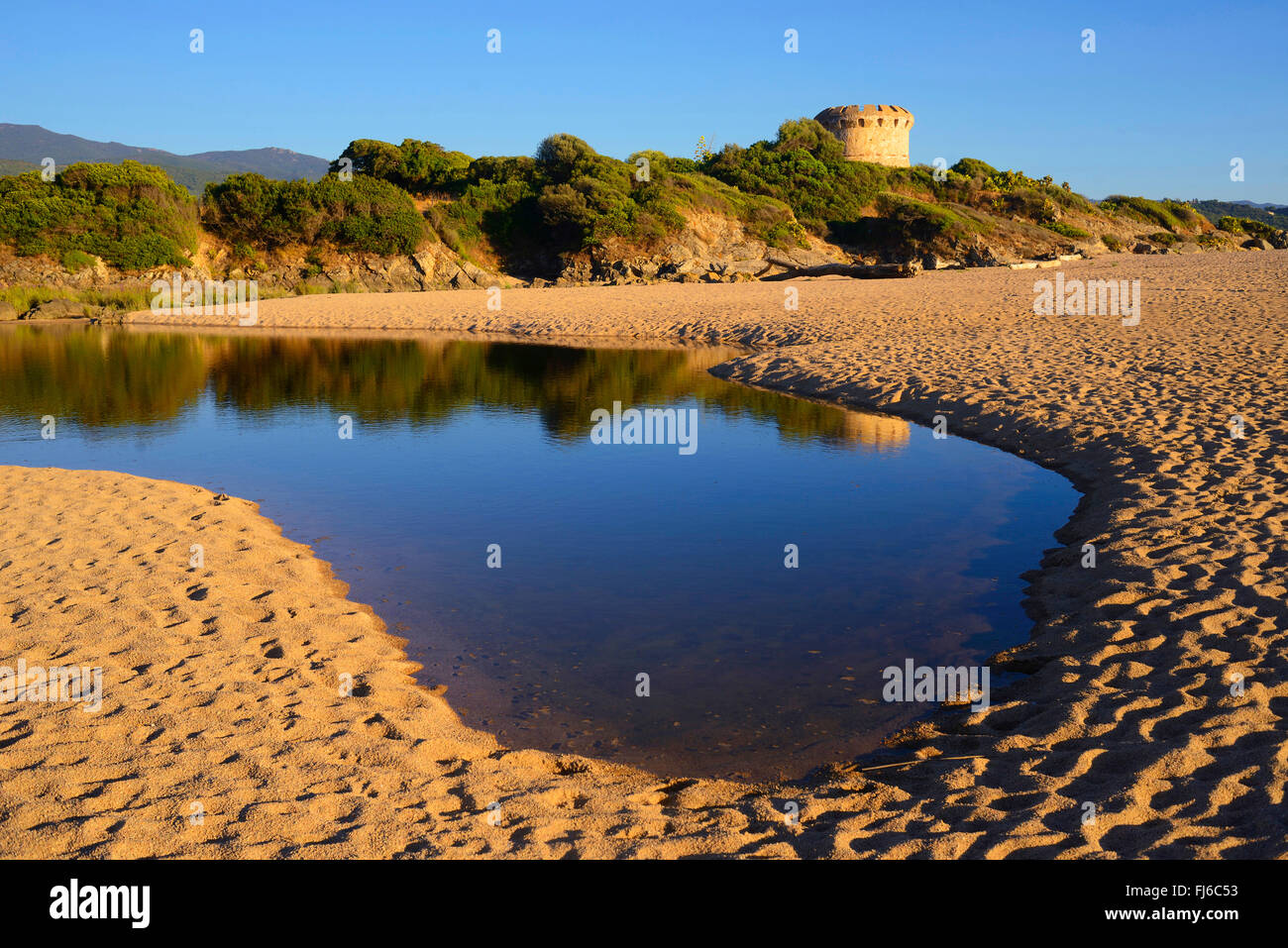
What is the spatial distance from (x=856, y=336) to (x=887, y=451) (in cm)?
873

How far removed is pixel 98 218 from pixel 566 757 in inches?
1823

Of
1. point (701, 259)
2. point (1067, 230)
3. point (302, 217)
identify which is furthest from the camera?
point (1067, 230)

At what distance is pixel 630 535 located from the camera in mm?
8578

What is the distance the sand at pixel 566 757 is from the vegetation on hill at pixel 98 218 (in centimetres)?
3673

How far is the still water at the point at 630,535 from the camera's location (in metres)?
5.40

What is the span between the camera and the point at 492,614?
669 centimetres

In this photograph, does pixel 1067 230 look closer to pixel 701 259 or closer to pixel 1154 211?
pixel 1154 211

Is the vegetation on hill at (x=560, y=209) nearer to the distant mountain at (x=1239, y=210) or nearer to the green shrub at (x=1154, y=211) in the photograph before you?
the green shrub at (x=1154, y=211)

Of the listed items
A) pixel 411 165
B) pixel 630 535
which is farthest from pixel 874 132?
pixel 630 535

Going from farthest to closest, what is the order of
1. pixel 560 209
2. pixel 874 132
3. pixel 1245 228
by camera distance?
1. pixel 874 132
2. pixel 1245 228
3. pixel 560 209

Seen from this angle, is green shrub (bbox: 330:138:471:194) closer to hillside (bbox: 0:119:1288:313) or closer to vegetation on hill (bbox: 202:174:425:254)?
hillside (bbox: 0:119:1288:313)

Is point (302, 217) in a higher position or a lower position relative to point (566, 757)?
higher
